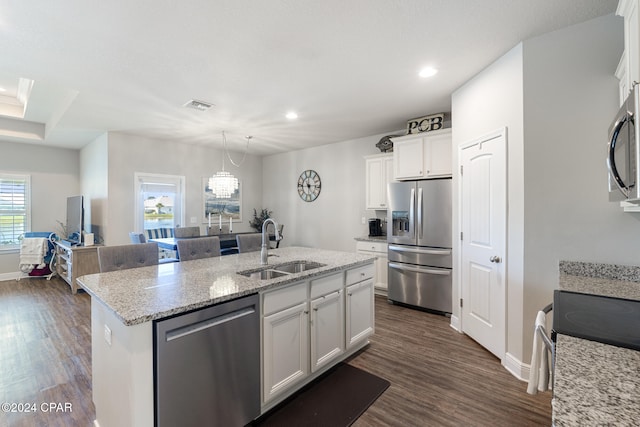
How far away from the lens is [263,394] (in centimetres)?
187

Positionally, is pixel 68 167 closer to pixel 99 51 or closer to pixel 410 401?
pixel 99 51

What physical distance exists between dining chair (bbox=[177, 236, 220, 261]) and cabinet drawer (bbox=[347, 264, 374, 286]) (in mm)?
1471

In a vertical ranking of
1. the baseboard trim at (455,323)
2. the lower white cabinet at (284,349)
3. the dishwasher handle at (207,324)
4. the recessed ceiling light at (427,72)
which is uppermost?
the recessed ceiling light at (427,72)

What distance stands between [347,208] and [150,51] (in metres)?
3.93

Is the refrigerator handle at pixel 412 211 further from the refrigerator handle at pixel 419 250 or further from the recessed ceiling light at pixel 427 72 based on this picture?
the recessed ceiling light at pixel 427 72

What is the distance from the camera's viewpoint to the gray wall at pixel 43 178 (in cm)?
552

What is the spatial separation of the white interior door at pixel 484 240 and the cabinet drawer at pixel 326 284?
1.44 meters

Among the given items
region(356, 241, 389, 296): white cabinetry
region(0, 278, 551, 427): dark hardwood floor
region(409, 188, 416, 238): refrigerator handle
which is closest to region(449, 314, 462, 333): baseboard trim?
region(0, 278, 551, 427): dark hardwood floor

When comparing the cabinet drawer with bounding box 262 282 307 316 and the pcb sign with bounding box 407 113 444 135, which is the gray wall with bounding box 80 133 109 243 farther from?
the pcb sign with bounding box 407 113 444 135

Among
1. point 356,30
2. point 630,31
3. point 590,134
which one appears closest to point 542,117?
point 590,134

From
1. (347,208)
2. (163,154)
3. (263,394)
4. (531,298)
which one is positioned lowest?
(263,394)

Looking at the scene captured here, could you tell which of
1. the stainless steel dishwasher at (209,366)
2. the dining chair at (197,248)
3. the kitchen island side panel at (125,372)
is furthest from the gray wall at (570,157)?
the dining chair at (197,248)

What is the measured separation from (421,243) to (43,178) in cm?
747

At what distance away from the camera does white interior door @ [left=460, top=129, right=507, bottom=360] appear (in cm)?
254
